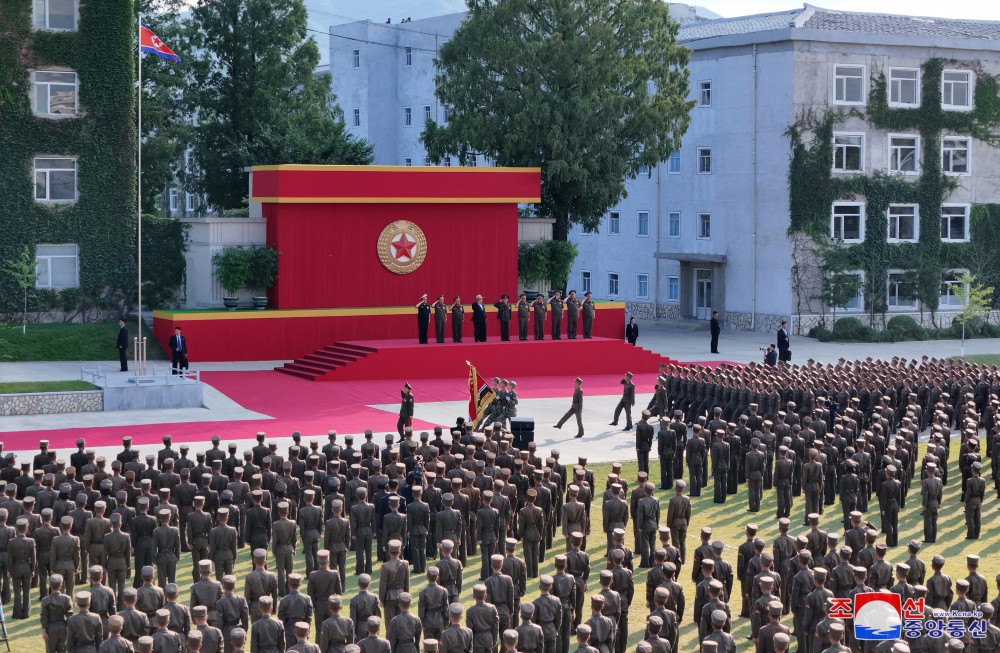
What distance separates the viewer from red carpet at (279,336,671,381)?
117 feet

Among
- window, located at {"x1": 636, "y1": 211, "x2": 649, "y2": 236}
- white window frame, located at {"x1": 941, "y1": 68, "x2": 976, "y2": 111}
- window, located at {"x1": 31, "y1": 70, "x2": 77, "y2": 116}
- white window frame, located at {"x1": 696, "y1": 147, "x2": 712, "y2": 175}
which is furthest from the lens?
window, located at {"x1": 636, "y1": 211, "x2": 649, "y2": 236}

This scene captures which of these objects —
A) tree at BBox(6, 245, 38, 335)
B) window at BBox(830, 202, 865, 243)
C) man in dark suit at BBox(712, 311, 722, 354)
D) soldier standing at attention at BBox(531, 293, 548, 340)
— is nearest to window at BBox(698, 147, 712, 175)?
window at BBox(830, 202, 865, 243)

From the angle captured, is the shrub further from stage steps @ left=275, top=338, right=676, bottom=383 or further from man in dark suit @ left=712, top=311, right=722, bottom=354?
stage steps @ left=275, top=338, right=676, bottom=383

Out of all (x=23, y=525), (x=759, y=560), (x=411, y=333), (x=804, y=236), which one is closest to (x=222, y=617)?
(x=23, y=525)

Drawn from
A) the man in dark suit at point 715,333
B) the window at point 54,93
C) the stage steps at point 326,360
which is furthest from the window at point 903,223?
the window at point 54,93

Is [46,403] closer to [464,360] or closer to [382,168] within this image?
[464,360]

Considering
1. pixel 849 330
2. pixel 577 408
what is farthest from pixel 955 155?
pixel 577 408

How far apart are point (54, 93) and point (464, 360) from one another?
13934 millimetres

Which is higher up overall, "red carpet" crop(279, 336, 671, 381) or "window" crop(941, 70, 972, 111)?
"window" crop(941, 70, 972, 111)

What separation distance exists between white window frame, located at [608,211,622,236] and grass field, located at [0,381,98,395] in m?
28.6

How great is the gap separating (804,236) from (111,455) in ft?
95.9

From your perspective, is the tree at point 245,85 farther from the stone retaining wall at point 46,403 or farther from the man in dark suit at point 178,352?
the stone retaining wall at point 46,403

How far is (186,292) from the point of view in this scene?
40.8 meters

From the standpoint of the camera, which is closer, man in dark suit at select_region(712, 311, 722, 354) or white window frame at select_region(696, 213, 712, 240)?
man in dark suit at select_region(712, 311, 722, 354)
